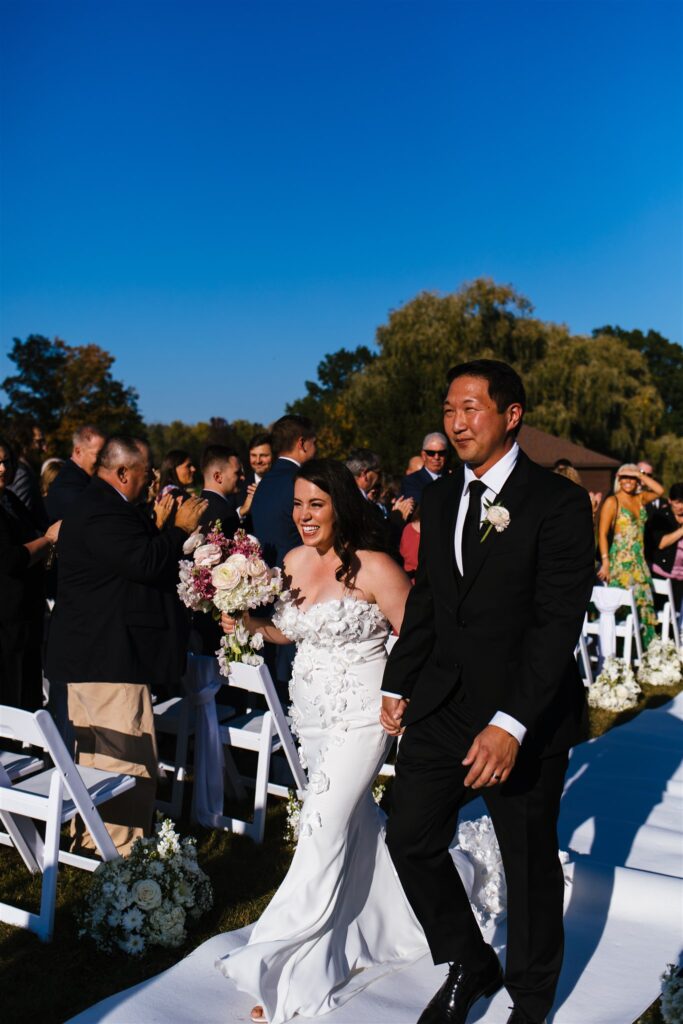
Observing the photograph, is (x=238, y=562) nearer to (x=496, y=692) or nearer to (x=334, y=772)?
(x=334, y=772)

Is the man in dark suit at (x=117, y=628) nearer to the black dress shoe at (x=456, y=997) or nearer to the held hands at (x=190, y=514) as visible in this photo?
the held hands at (x=190, y=514)

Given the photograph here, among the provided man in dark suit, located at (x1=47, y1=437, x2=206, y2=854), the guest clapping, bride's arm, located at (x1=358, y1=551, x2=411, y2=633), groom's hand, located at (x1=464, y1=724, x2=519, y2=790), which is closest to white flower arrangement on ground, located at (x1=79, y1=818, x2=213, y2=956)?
man in dark suit, located at (x1=47, y1=437, x2=206, y2=854)

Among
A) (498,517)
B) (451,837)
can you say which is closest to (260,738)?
(451,837)

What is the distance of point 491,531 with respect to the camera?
3.06 meters

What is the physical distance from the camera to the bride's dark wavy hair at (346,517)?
13.2 feet

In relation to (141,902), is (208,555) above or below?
above

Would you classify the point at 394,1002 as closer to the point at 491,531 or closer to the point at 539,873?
the point at 539,873

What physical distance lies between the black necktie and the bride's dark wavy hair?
3.12ft

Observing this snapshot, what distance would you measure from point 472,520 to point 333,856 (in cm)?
146

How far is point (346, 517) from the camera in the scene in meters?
4.05

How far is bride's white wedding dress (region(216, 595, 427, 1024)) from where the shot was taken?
3398mm

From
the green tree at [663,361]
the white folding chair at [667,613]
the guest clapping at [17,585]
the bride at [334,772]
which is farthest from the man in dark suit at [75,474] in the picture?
the green tree at [663,361]

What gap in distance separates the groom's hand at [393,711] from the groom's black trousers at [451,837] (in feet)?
0.56

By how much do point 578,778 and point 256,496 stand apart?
3.10 meters
